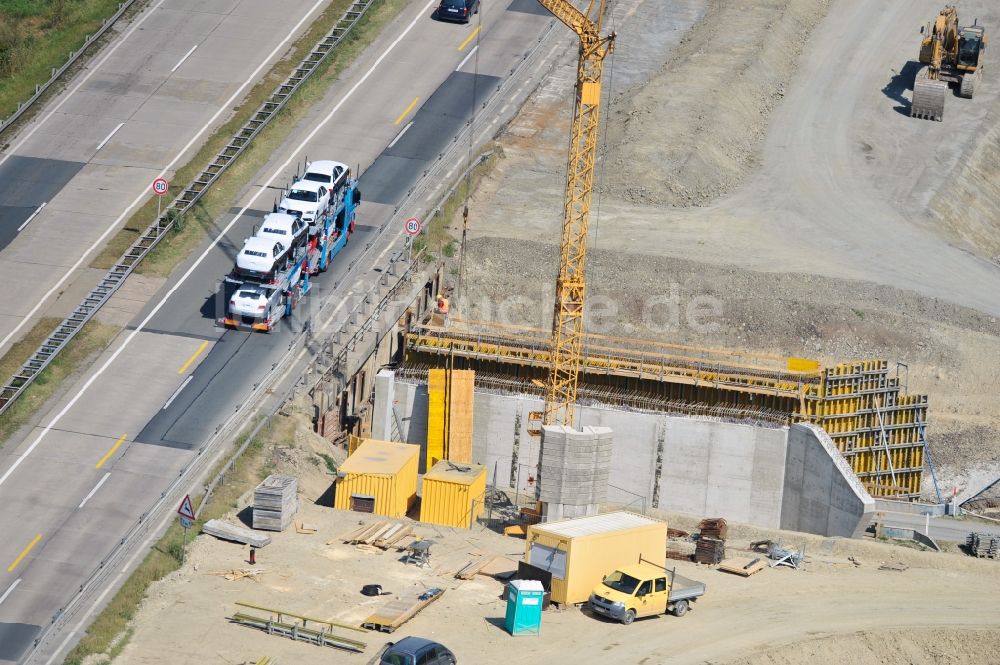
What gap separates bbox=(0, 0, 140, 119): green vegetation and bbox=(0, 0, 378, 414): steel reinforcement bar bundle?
12851 mm

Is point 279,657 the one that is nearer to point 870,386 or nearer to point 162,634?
point 162,634

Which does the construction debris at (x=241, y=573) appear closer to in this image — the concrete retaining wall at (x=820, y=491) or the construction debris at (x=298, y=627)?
the construction debris at (x=298, y=627)

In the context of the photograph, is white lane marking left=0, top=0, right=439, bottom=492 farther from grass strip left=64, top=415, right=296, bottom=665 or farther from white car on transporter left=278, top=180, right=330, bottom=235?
grass strip left=64, top=415, right=296, bottom=665

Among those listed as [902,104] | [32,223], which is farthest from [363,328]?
[902,104]

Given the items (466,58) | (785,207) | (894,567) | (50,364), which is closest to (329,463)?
(50,364)

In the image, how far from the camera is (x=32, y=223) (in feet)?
262

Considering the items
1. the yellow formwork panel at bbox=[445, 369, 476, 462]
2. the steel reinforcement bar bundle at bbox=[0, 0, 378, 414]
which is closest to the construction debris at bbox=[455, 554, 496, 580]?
the yellow formwork panel at bbox=[445, 369, 476, 462]

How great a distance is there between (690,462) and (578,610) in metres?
19.1

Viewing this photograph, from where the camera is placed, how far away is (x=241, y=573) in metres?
56.9

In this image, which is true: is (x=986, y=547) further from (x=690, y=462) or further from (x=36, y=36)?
(x=36, y=36)

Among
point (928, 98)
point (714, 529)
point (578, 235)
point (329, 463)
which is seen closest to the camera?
point (714, 529)

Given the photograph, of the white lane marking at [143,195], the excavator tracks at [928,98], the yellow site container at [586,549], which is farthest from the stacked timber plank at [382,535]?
the excavator tracks at [928,98]

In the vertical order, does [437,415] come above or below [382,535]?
above

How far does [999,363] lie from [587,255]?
772 inches
